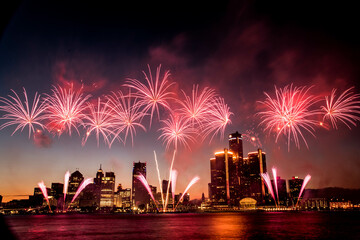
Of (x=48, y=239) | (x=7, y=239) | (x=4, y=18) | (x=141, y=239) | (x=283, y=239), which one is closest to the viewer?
(x=4, y=18)

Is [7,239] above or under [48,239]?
above

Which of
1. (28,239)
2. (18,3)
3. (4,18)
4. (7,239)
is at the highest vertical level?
(18,3)

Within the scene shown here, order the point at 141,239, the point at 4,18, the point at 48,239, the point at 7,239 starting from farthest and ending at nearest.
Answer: the point at 48,239 → the point at 141,239 → the point at 7,239 → the point at 4,18

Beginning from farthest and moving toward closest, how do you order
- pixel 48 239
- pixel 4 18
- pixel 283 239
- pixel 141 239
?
pixel 48 239 → pixel 141 239 → pixel 283 239 → pixel 4 18

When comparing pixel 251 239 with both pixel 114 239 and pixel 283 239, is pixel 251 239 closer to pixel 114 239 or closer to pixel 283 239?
pixel 283 239

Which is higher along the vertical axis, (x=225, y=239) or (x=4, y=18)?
(x=4, y=18)

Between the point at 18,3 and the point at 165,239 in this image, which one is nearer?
the point at 18,3

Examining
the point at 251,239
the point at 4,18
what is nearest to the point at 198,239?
the point at 251,239

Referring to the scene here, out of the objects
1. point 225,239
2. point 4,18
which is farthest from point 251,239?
point 4,18

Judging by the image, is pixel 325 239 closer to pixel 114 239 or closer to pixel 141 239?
pixel 141 239
